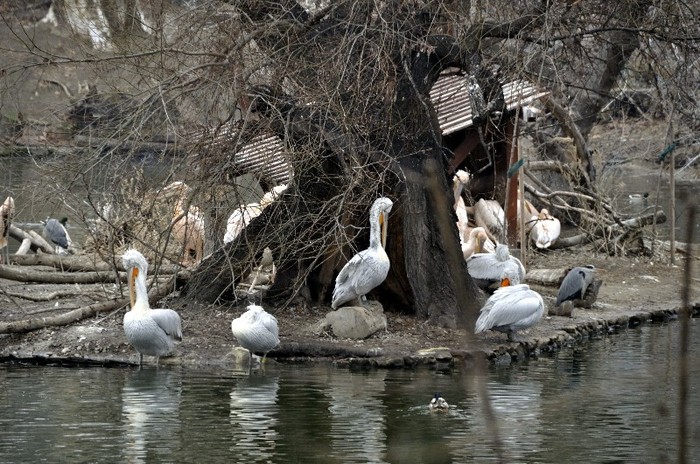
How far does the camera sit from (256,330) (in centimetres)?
998

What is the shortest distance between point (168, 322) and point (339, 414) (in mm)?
2379

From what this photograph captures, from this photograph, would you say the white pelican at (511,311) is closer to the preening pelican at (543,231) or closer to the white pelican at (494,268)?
the white pelican at (494,268)

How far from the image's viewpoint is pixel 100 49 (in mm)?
11055

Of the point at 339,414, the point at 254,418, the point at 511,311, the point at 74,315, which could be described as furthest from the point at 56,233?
the point at 339,414

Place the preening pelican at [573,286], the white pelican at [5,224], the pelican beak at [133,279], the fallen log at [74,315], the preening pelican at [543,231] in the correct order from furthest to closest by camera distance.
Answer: the preening pelican at [543,231], the white pelican at [5,224], the preening pelican at [573,286], the fallen log at [74,315], the pelican beak at [133,279]

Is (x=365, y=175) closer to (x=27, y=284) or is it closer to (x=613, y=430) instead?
(x=613, y=430)

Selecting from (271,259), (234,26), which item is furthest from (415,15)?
(271,259)

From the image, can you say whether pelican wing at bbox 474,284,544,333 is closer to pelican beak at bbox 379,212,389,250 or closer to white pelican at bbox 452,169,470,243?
pelican beak at bbox 379,212,389,250

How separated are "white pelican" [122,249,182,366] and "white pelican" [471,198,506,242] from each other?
6.98 metres

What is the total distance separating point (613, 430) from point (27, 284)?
26.2ft

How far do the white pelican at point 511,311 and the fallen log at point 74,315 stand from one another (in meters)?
3.36

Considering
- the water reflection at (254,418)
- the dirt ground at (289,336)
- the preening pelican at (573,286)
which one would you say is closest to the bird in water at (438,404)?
the dirt ground at (289,336)

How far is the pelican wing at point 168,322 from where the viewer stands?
10109 mm

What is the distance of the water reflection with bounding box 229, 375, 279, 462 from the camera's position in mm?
7398
